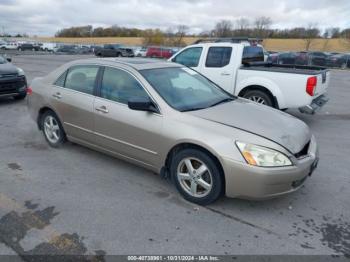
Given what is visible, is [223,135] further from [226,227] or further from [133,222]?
[133,222]

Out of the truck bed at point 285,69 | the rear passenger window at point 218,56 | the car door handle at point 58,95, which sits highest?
the rear passenger window at point 218,56

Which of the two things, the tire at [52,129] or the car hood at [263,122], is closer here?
the car hood at [263,122]

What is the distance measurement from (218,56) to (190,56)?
0.84 meters

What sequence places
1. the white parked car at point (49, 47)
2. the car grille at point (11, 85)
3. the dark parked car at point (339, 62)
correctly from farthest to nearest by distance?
1. the white parked car at point (49, 47)
2. the dark parked car at point (339, 62)
3. the car grille at point (11, 85)

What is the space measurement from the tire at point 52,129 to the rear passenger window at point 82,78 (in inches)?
25.3

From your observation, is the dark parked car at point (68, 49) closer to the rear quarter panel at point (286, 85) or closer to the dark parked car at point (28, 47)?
the dark parked car at point (28, 47)

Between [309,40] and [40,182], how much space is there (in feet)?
Answer: 216

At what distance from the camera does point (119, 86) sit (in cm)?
413

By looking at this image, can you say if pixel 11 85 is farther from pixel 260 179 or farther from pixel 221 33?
pixel 221 33

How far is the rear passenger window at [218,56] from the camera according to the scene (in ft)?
25.3

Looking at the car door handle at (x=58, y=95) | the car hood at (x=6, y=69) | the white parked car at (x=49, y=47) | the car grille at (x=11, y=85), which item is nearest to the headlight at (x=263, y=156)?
the car door handle at (x=58, y=95)

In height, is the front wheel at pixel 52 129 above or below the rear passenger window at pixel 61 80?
below

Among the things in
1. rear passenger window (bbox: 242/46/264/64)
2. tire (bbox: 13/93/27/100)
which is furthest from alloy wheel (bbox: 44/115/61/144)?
rear passenger window (bbox: 242/46/264/64)

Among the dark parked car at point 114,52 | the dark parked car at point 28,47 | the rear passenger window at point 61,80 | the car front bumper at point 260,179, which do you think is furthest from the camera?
the dark parked car at point 28,47
